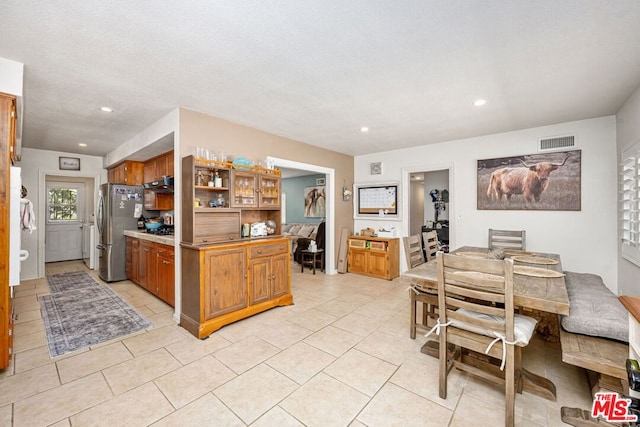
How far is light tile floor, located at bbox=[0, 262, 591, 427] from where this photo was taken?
1.76 meters

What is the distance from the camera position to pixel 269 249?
353 cm

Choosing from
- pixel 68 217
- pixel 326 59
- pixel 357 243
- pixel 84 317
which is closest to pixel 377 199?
pixel 357 243

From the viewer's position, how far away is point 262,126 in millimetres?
3816

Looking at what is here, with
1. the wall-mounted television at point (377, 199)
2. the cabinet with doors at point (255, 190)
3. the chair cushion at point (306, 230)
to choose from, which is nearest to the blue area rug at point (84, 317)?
the cabinet with doors at point (255, 190)

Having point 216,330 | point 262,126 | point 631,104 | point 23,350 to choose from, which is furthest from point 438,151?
point 23,350

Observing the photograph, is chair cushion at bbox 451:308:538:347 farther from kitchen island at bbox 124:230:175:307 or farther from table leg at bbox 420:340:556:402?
kitchen island at bbox 124:230:175:307

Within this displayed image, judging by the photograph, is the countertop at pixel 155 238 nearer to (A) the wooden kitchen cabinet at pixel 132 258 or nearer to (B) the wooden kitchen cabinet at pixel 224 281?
(A) the wooden kitchen cabinet at pixel 132 258

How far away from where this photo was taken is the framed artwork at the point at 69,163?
18.2 feet

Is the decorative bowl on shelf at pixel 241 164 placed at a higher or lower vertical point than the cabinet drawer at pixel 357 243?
higher

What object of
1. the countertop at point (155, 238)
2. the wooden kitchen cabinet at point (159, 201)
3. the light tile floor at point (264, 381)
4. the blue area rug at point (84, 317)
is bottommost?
the light tile floor at point (264, 381)

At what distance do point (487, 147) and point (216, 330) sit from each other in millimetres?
4585

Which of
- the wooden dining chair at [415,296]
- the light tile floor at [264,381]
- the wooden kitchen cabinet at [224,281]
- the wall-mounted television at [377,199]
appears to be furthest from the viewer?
the wall-mounted television at [377,199]

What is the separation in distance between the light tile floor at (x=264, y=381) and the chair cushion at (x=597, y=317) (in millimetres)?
576

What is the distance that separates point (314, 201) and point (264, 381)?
20.0 feet
